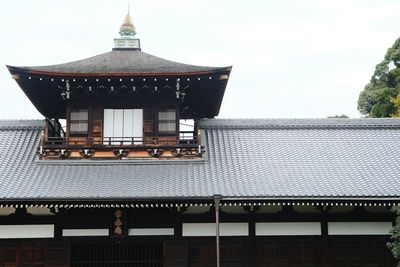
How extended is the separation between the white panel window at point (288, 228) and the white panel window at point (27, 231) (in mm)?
6324

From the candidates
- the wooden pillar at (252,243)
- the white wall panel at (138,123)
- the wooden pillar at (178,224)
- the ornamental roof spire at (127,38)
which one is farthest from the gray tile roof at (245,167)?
the ornamental roof spire at (127,38)

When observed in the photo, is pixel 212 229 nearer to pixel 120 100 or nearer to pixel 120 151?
pixel 120 151

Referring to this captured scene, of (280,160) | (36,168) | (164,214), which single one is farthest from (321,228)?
(36,168)

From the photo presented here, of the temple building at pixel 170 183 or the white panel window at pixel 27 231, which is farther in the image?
the white panel window at pixel 27 231

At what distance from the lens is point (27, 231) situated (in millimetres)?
17188

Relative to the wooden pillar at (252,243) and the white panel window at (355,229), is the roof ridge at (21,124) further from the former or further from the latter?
the white panel window at (355,229)

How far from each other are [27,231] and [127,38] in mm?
9180

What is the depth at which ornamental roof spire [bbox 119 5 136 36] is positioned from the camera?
23.2 m

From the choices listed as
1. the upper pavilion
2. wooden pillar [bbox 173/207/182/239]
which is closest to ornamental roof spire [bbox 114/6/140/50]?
the upper pavilion

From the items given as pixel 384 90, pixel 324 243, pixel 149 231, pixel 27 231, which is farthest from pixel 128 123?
pixel 384 90

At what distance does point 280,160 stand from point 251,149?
136 cm

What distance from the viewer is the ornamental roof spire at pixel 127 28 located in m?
23.2

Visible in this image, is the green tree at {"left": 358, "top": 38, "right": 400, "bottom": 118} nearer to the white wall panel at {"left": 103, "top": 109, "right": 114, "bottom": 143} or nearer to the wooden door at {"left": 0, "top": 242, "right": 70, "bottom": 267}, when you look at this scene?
the white wall panel at {"left": 103, "top": 109, "right": 114, "bottom": 143}

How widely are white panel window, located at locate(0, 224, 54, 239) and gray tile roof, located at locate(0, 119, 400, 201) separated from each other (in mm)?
1174
